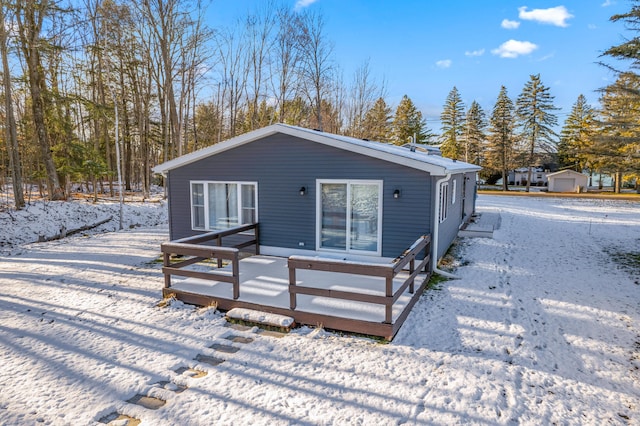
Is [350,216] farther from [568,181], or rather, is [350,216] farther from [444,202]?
[568,181]

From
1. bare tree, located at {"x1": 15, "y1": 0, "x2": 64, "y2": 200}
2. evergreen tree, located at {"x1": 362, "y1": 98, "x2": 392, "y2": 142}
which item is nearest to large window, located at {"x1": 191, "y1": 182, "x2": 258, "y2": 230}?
bare tree, located at {"x1": 15, "y1": 0, "x2": 64, "y2": 200}

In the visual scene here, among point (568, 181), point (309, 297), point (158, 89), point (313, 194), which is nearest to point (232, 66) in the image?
point (158, 89)

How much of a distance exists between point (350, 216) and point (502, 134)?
3282 cm

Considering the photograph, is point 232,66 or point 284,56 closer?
point 284,56

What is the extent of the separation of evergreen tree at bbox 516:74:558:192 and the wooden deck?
32.5 meters

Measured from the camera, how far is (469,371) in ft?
12.9

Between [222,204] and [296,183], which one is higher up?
[296,183]

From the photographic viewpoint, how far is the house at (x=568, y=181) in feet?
106

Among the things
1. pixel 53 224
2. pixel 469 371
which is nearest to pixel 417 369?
pixel 469 371

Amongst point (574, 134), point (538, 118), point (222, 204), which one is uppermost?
point (538, 118)

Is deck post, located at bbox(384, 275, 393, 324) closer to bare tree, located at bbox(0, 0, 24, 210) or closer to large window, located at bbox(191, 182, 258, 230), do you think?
large window, located at bbox(191, 182, 258, 230)

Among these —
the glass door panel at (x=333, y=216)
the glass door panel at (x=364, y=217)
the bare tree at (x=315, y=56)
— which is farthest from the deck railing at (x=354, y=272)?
the bare tree at (x=315, y=56)

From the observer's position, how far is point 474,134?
124 feet

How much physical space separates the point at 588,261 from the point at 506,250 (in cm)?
180
